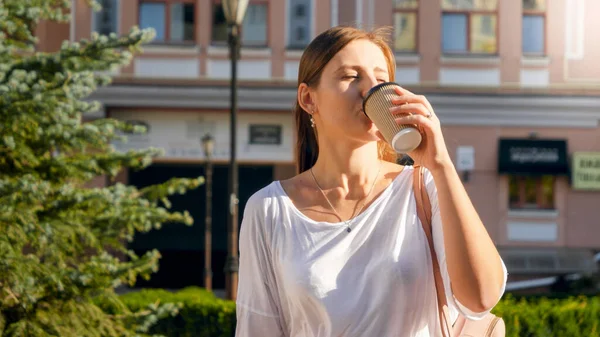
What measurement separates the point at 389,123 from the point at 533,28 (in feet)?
73.8

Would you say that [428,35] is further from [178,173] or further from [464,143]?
[178,173]

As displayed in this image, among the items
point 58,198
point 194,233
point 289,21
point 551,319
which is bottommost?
point 194,233

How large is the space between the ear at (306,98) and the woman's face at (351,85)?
0.26 ft

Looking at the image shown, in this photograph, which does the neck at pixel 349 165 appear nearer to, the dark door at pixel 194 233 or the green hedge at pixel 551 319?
the green hedge at pixel 551 319

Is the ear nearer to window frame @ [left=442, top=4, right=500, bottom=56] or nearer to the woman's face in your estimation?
the woman's face

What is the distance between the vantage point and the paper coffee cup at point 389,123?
7.16 ft

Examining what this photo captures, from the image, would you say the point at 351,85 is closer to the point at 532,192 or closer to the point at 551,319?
the point at 551,319

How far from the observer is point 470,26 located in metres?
23.9

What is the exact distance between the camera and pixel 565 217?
24.0 metres

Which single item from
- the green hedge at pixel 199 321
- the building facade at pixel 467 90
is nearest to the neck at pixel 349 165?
the green hedge at pixel 199 321

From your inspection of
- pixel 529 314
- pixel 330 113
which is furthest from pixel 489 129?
pixel 330 113

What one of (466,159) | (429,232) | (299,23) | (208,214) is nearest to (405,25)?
(299,23)

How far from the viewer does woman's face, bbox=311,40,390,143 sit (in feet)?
7.89

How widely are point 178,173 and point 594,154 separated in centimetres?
949
